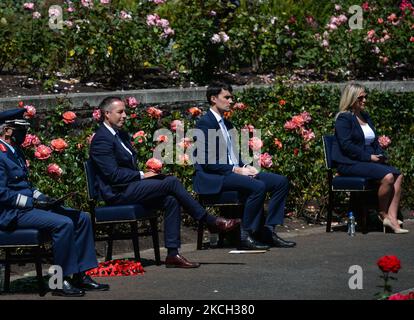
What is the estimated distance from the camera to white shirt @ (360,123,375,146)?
41.0ft

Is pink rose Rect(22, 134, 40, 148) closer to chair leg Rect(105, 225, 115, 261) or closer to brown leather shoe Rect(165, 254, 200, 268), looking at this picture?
chair leg Rect(105, 225, 115, 261)

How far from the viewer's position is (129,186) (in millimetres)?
10352

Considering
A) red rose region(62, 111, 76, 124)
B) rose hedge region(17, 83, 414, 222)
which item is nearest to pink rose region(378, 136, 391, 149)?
rose hedge region(17, 83, 414, 222)

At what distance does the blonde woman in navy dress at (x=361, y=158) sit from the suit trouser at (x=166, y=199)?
2.35 metres

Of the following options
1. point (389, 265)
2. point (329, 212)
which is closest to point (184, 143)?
point (329, 212)

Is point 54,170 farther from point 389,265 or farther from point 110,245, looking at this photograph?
point 389,265

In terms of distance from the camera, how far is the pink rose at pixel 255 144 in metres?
12.0

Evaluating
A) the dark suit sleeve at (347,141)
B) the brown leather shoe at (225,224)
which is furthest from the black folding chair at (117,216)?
the dark suit sleeve at (347,141)

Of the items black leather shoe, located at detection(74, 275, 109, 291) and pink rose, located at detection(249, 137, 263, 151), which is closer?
black leather shoe, located at detection(74, 275, 109, 291)

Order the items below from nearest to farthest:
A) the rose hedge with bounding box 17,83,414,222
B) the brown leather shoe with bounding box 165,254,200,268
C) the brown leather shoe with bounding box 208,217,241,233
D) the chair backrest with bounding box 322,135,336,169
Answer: the brown leather shoe with bounding box 165,254,200,268
the brown leather shoe with bounding box 208,217,241,233
the rose hedge with bounding box 17,83,414,222
the chair backrest with bounding box 322,135,336,169

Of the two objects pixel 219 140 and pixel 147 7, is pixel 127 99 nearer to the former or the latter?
pixel 219 140
